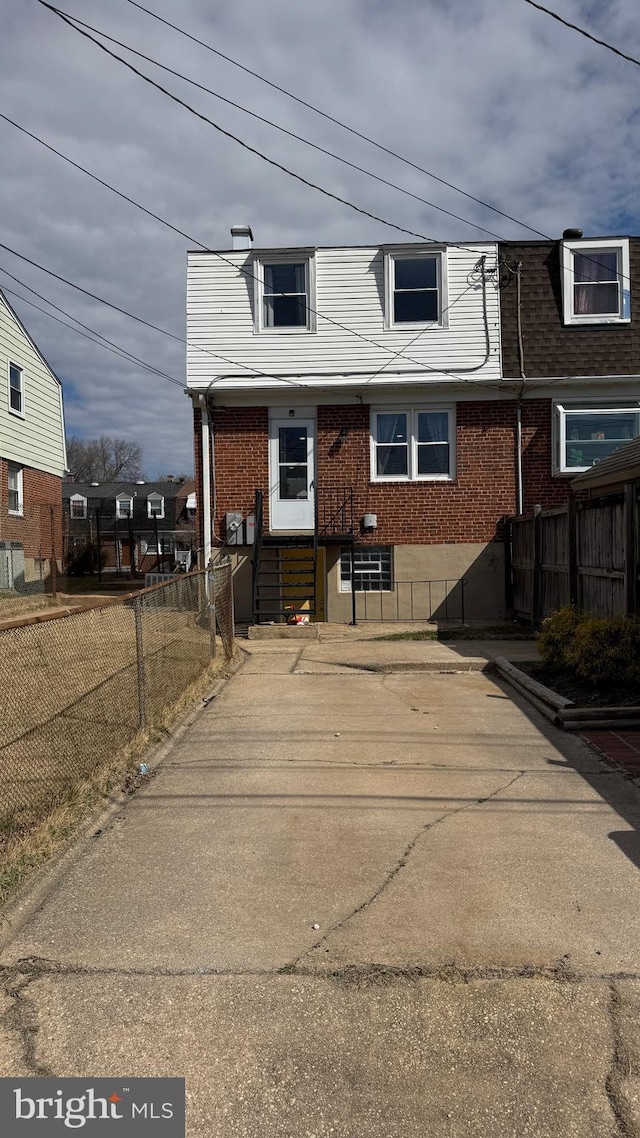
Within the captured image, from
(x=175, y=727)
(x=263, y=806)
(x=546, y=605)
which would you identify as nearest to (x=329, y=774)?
(x=263, y=806)

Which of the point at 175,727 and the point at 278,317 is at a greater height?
the point at 278,317

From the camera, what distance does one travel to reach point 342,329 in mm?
15109

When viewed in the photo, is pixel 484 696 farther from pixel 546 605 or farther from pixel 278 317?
pixel 278 317

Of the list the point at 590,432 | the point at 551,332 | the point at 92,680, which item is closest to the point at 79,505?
the point at 551,332

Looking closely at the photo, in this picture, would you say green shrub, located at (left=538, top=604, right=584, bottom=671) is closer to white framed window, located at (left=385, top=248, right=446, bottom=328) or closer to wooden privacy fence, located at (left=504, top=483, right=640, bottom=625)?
wooden privacy fence, located at (left=504, top=483, right=640, bottom=625)

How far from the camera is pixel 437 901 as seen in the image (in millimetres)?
3543

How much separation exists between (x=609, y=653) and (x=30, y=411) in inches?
771

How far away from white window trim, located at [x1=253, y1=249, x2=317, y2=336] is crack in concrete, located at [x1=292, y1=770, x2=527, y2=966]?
11440 millimetres

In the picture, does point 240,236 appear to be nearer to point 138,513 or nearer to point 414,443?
point 414,443

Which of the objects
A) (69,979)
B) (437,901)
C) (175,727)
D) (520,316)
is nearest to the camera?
(69,979)

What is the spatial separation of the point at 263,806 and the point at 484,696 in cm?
392

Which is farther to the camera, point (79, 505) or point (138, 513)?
point (138, 513)

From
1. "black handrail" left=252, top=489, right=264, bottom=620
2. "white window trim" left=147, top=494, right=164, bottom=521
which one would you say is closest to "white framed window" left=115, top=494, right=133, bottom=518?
"white window trim" left=147, top=494, right=164, bottom=521

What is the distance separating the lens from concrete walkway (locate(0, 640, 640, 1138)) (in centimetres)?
237
